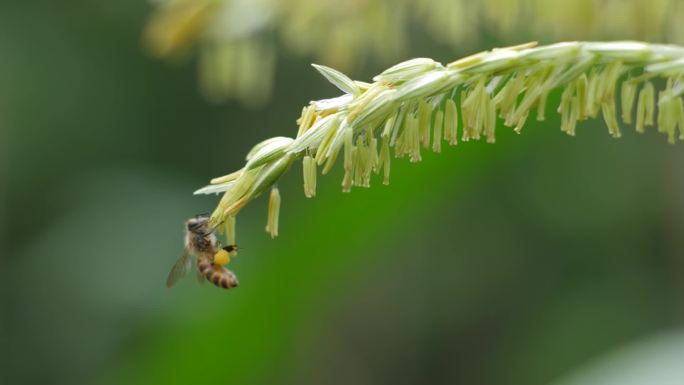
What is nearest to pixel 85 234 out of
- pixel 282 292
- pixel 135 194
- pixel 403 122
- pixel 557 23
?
pixel 135 194

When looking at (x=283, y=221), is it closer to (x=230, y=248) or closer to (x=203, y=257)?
(x=203, y=257)

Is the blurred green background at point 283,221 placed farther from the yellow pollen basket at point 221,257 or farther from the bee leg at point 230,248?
the bee leg at point 230,248

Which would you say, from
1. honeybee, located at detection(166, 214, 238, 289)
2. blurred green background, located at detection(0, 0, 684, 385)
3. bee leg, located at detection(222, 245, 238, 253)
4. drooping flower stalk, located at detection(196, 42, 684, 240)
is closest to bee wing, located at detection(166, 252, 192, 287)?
honeybee, located at detection(166, 214, 238, 289)

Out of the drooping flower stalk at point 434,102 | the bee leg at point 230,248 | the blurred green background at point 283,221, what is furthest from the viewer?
the blurred green background at point 283,221

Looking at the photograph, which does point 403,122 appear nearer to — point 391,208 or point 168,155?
point 391,208

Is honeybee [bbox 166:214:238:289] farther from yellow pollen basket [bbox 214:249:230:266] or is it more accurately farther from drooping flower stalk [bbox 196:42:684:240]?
drooping flower stalk [bbox 196:42:684:240]

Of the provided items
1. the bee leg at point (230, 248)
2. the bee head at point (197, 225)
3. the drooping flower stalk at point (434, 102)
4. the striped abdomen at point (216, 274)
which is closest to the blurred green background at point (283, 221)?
the striped abdomen at point (216, 274)

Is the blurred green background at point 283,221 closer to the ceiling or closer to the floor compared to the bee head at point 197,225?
closer to the floor
